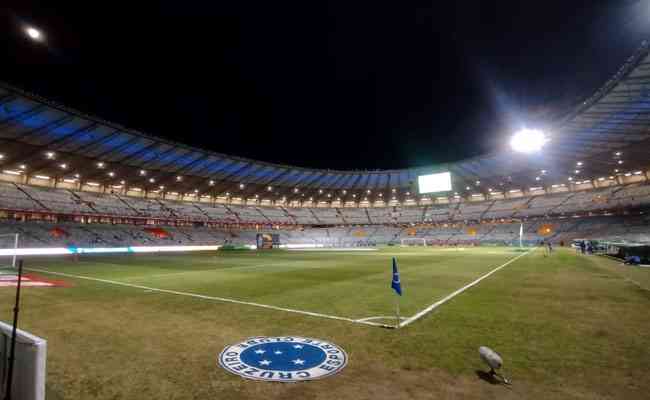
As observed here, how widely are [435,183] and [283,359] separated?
72188 mm

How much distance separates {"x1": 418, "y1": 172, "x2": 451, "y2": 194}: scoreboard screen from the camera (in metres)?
69.6

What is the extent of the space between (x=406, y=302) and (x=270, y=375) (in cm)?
689

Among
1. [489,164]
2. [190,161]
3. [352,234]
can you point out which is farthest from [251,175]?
[489,164]

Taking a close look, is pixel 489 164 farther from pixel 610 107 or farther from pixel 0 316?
pixel 0 316

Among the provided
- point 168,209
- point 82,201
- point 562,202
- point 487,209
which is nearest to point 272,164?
point 168,209

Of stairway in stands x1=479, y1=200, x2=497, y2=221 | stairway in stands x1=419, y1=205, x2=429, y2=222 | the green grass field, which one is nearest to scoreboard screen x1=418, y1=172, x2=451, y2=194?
stairway in stands x1=479, y1=200, x2=497, y2=221

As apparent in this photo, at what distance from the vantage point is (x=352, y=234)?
3895 inches

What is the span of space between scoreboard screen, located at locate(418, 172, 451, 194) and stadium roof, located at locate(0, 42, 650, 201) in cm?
770

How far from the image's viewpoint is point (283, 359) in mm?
5496

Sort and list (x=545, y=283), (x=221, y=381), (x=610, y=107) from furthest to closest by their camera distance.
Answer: (x=610, y=107) < (x=545, y=283) < (x=221, y=381)

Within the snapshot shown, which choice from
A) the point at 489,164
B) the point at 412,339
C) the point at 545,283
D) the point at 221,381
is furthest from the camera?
the point at 489,164

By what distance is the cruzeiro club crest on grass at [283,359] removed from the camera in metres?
4.88

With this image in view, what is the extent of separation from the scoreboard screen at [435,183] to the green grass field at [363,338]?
5851cm

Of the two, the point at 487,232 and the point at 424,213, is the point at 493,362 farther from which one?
the point at 424,213
